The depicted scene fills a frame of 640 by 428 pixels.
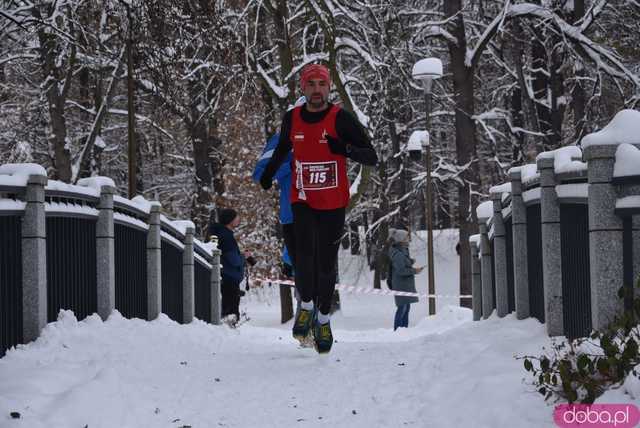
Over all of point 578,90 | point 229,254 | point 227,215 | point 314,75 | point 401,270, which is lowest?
point 401,270

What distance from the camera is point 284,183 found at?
7668 mm

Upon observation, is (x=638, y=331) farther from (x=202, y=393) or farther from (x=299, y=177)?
(x=299, y=177)

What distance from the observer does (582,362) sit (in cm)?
409

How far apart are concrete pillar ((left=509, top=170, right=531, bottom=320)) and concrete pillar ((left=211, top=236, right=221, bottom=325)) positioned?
6.45 m

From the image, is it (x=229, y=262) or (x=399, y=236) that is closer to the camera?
(x=229, y=262)

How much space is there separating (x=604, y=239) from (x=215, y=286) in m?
8.84

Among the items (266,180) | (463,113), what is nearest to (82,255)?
(266,180)

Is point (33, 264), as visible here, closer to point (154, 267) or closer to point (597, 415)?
point (154, 267)

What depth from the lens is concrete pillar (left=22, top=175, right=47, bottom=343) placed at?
6.06 metres

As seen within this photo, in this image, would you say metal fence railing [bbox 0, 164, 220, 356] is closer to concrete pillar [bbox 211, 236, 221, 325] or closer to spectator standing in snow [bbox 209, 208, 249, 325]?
spectator standing in snow [bbox 209, 208, 249, 325]

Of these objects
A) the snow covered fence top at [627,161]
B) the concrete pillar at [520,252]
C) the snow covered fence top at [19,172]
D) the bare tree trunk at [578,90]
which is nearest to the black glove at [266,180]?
the snow covered fence top at [19,172]

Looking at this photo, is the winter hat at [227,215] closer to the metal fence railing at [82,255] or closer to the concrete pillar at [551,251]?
the metal fence railing at [82,255]

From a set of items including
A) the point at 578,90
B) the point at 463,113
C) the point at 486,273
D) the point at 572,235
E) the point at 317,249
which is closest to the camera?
the point at 572,235

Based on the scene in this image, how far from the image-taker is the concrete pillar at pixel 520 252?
25.7 feet
